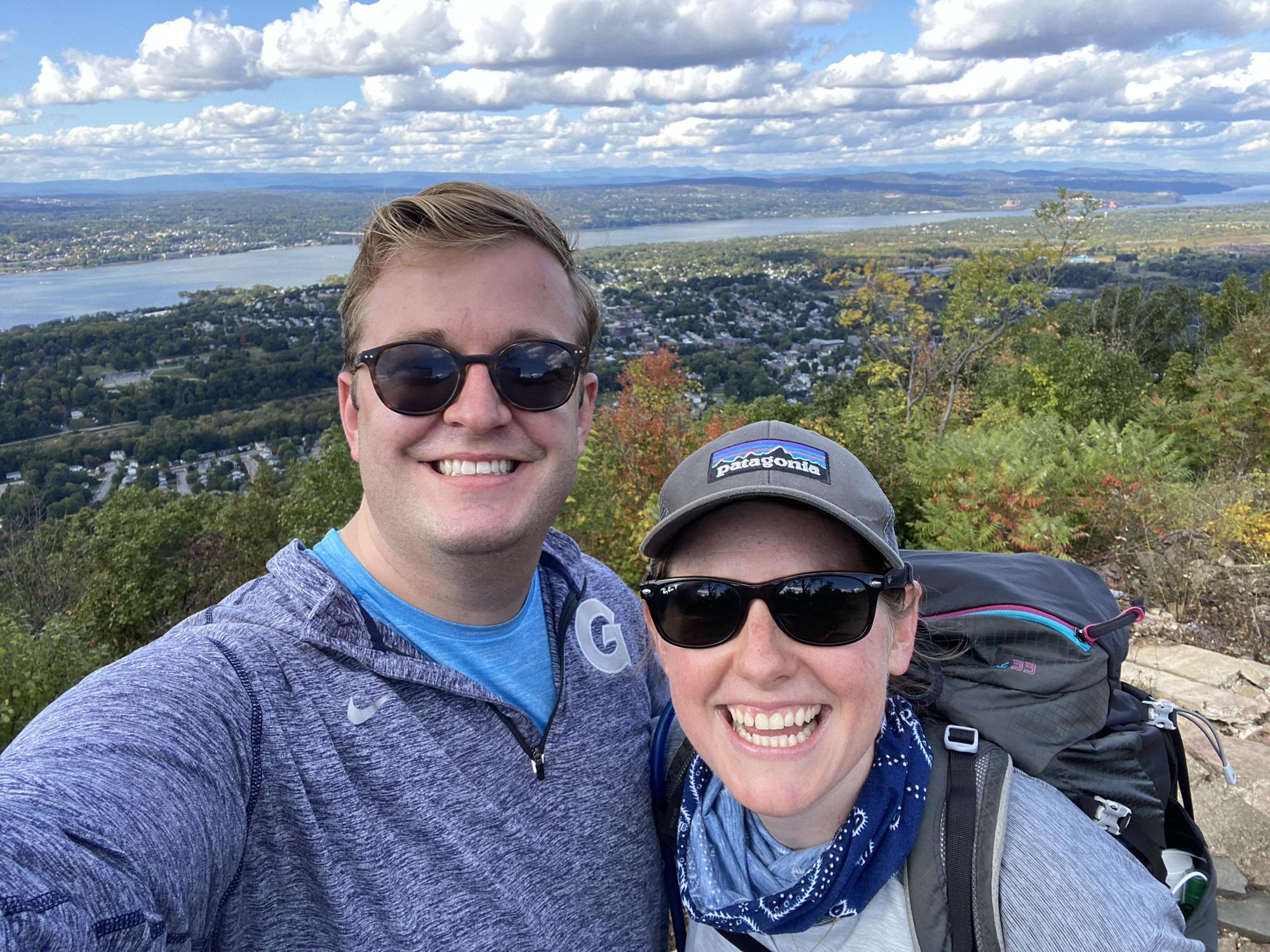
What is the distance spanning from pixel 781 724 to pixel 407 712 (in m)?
0.66

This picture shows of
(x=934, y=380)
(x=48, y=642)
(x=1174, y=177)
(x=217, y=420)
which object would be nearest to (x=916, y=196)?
(x=1174, y=177)

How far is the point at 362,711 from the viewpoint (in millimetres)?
1336

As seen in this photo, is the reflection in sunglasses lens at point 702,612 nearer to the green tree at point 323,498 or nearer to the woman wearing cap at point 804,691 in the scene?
the woman wearing cap at point 804,691

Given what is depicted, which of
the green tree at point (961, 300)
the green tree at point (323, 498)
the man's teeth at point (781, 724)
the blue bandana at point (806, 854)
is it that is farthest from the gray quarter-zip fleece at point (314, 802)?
the green tree at point (323, 498)

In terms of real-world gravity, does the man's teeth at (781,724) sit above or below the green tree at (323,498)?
above

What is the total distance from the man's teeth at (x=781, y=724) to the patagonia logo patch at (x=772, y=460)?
40cm

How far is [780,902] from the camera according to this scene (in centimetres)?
133

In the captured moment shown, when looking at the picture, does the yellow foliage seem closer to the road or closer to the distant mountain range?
the road

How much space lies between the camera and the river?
63.9 metres

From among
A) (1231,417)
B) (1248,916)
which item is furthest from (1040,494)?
(1231,417)

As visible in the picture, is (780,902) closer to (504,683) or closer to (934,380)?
(504,683)

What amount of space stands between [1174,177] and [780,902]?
7809 inches

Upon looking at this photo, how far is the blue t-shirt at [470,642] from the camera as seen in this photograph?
158 cm

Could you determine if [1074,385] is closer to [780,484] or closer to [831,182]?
[780,484]
